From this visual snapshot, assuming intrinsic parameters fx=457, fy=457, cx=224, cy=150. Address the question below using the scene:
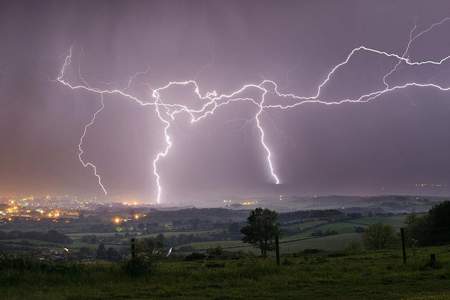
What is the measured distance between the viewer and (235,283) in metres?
14.2

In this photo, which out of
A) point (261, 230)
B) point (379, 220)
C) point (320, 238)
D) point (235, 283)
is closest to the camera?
point (235, 283)

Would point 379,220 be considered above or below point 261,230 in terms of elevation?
below

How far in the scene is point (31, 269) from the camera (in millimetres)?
15180

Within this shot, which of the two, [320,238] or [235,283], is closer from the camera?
[235,283]

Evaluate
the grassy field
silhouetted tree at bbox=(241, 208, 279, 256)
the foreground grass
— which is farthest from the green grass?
the foreground grass

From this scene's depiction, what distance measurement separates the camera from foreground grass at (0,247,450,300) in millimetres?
12164

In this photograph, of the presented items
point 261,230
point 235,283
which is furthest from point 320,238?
point 235,283

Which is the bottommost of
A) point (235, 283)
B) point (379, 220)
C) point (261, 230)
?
point (379, 220)

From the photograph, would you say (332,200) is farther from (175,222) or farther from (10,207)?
(10,207)

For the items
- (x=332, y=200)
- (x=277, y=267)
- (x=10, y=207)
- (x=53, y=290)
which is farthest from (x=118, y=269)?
(x=332, y=200)

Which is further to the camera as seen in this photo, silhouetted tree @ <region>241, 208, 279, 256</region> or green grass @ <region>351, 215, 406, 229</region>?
green grass @ <region>351, 215, 406, 229</region>

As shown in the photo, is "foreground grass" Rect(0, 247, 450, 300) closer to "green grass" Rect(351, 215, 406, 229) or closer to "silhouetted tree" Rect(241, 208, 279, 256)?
"silhouetted tree" Rect(241, 208, 279, 256)

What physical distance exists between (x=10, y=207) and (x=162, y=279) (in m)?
109

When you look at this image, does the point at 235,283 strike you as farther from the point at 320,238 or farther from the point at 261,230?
the point at 320,238
